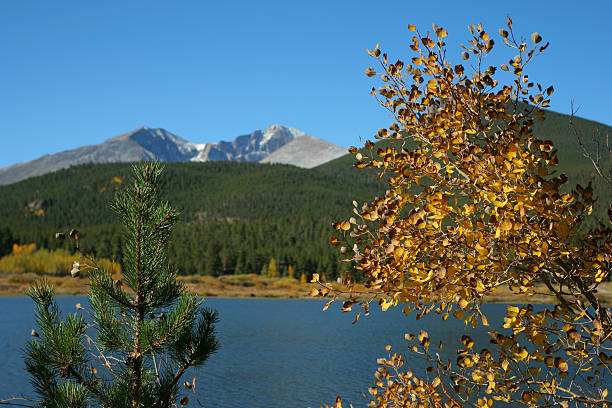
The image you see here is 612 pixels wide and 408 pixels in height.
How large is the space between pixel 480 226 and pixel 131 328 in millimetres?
4883

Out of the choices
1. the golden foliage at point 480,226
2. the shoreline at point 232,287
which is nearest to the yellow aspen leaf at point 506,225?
the golden foliage at point 480,226

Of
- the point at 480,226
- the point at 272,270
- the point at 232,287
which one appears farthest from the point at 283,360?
the point at 272,270

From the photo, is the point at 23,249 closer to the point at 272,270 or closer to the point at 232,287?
the point at 232,287

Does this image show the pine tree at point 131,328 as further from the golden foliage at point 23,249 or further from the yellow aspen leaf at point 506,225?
the golden foliage at point 23,249

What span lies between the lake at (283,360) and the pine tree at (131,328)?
8.03m

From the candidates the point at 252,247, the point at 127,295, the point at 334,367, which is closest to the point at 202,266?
the point at 252,247

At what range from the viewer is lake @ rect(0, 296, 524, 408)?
31953 millimetres

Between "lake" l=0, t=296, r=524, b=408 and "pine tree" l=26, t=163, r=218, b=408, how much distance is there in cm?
803

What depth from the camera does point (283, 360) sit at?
44.9m

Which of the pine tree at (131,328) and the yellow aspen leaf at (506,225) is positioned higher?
the yellow aspen leaf at (506,225)

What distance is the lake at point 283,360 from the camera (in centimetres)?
3195

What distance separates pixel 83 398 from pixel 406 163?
4837mm

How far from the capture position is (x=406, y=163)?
175 inches

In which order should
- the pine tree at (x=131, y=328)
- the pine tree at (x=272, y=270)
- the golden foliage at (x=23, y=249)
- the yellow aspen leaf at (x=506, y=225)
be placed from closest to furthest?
1. the yellow aspen leaf at (x=506, y=225)
2. the pine tree at (x=131, y=328)
3. the pine tree at (x=272, y=270)
4. the golden foliage at (x=23, y=249)
